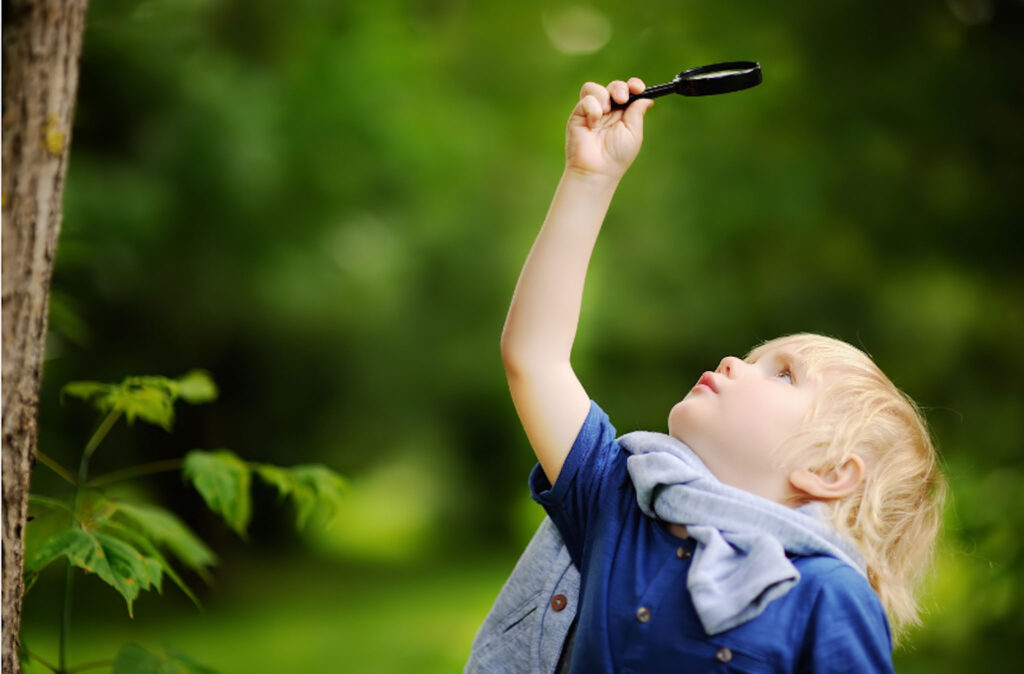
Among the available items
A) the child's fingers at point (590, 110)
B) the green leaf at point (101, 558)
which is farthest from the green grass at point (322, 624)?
the child's fingers at point (590, 110)

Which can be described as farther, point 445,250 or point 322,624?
point 445,250

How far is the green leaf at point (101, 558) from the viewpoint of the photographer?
2.88ft

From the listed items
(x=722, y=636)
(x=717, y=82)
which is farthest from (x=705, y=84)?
(x=722, y=636)

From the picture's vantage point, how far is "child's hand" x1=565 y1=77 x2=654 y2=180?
0.84m

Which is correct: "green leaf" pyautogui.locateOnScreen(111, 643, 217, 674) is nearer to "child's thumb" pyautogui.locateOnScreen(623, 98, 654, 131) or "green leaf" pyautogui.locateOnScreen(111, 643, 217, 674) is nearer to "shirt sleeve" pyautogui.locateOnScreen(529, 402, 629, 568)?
"shirt sleeve" pyautogui.locateOnScreen(529, 402, 629, 568)

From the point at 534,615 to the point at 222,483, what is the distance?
49 centimetres

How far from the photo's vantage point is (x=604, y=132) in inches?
34.0

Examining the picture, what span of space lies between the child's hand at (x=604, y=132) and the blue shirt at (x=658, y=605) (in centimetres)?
22

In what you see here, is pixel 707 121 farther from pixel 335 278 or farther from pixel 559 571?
pixel 559 571

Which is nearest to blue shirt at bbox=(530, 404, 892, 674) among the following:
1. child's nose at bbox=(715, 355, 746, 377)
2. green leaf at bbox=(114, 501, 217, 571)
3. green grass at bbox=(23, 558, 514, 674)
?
child's nose at bbox=(715, 355, 746, 377)

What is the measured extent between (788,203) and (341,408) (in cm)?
184

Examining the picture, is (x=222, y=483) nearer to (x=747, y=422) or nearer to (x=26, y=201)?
(x=26, y=201)

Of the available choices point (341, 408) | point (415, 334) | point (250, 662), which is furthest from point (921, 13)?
point (250, 662)

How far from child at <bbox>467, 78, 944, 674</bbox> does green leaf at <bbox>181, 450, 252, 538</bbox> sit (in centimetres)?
43
